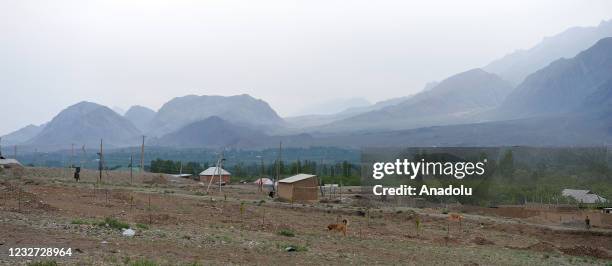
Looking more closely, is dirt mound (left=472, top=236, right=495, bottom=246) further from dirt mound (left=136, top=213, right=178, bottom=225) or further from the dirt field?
dirt mound (left=136, top=213, right=178, bottom=225)

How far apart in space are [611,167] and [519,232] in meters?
38.8

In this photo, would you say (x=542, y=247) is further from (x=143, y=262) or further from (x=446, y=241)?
(x=143, y=262)

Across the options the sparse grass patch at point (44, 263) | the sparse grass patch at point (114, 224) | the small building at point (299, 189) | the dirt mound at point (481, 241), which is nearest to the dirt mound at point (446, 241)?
the dirt mound at point (481, 241)

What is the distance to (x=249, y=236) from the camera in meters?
20.0

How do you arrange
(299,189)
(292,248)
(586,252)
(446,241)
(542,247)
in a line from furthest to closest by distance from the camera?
(299,189) → (542,247) → (586,252) → (446,241) → (292,248)

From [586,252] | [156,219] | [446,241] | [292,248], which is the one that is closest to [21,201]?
[156,219]

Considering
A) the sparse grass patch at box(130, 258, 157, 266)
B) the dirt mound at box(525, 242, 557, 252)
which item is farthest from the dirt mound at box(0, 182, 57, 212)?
the dirt mound at box(525, 242, 557, 252)

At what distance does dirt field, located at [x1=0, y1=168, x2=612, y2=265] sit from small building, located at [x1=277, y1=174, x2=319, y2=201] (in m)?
8.90

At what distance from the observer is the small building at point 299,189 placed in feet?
147

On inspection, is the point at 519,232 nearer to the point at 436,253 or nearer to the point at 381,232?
the point at 381,232

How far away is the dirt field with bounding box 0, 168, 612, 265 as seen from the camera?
15.0 metres

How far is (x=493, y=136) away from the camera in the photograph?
7500 inches

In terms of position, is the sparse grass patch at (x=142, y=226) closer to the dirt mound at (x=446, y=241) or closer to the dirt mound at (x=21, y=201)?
→ the dirt mound at (x=21, y=201)

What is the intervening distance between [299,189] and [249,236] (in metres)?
25.0
